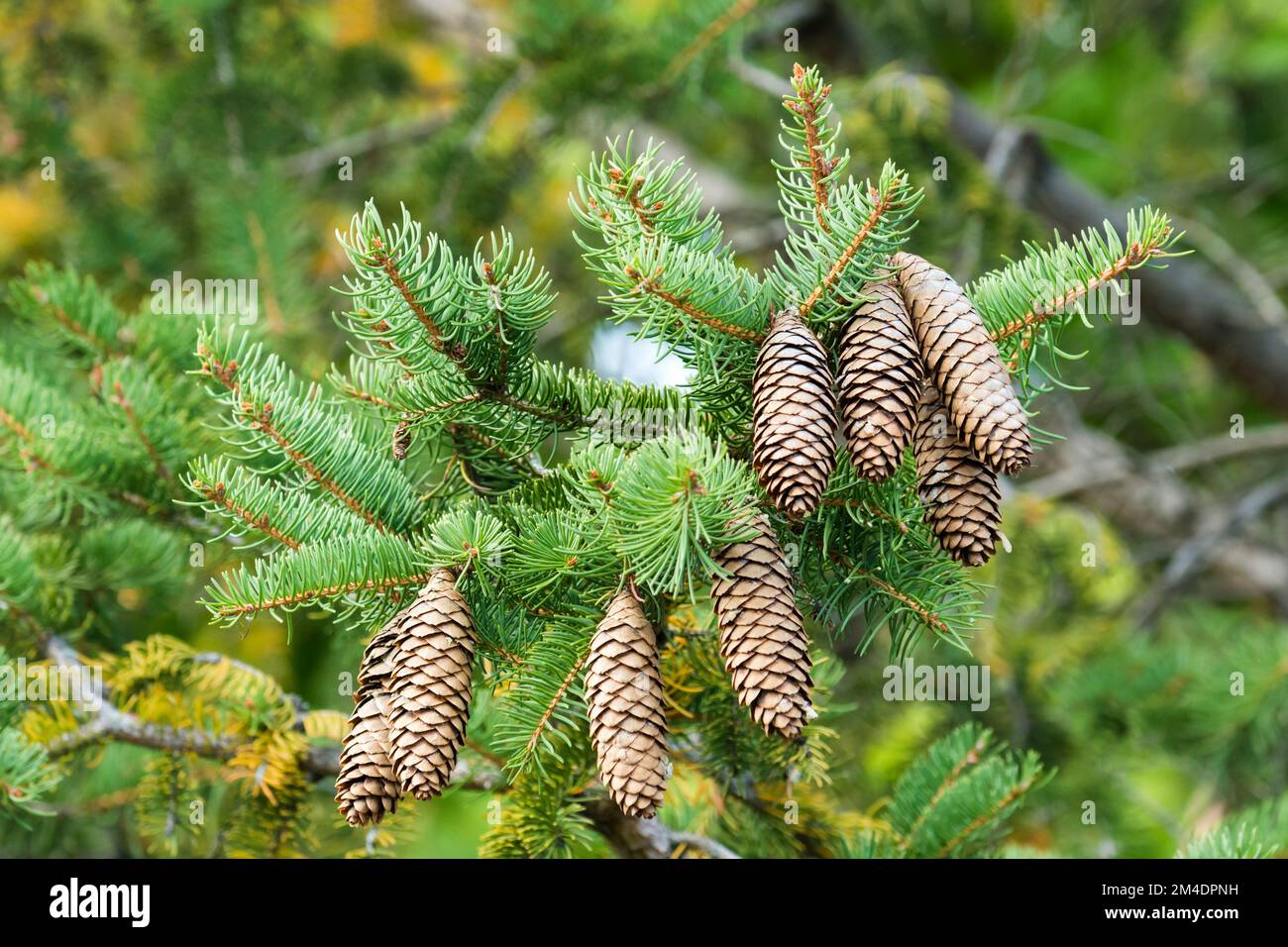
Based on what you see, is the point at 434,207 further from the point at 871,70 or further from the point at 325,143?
the point at 871,70

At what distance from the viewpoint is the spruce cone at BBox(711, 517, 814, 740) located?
81 cm

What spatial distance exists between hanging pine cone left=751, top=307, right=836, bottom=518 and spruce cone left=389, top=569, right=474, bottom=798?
26cm

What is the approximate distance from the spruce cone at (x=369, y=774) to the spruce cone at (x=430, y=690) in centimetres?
3

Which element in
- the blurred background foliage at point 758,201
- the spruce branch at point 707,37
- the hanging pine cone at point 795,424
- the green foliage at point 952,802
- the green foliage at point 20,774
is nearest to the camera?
the hanging pine cone at point 795,424

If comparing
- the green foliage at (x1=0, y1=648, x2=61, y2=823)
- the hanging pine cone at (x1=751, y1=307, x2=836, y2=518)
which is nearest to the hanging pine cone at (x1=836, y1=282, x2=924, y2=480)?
the hanging pine cone at (x1=751, y1=307, x2=836, y2=518)

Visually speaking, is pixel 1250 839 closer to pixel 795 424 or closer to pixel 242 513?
pixel 795 424

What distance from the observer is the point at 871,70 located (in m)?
2.90

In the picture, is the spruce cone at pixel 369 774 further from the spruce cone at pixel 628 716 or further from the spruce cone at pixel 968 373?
the spruce cone at pixel 968 373

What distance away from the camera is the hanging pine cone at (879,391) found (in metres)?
0.82

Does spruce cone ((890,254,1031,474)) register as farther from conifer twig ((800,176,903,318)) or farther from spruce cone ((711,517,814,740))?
spruce cone ((711,517,814,740))

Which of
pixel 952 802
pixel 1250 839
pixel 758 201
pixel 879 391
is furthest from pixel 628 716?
pixel 758 201

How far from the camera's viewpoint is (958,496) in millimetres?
860

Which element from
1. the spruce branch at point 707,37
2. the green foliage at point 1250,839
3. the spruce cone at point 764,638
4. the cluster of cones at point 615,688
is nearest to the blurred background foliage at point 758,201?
the spruce branch at point 707,37

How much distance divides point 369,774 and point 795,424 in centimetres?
41
